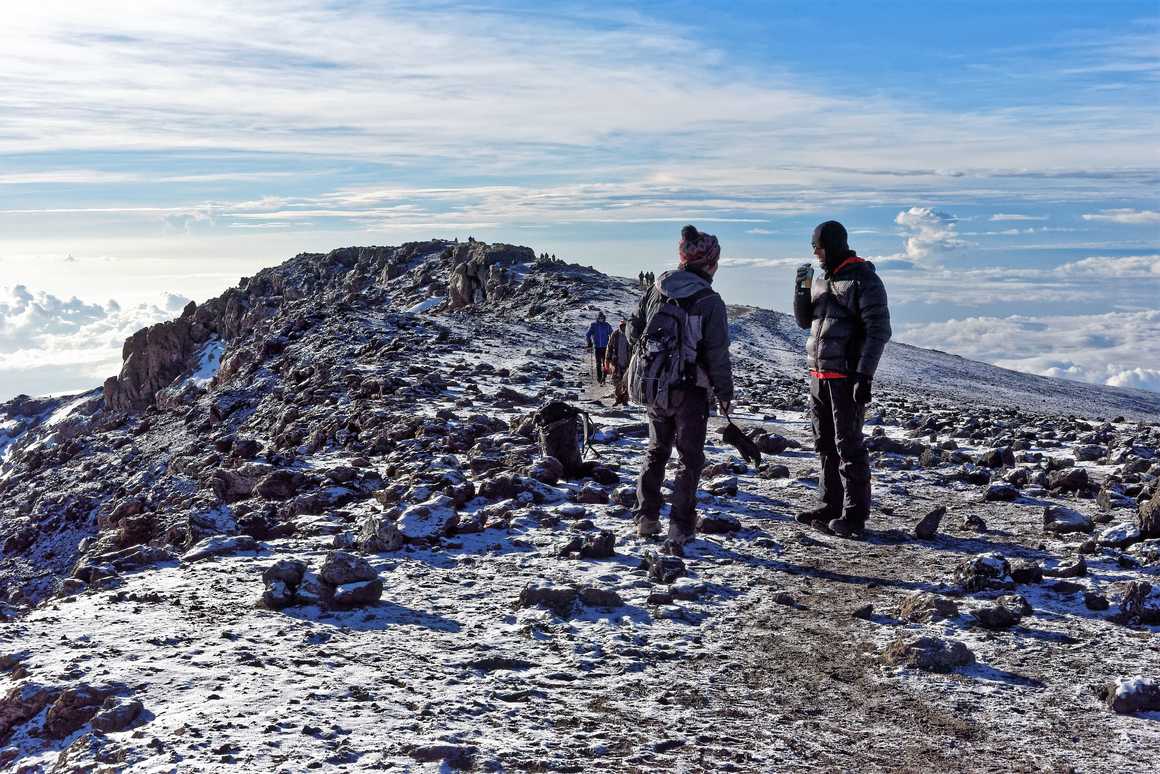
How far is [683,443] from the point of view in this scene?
7.69 meters

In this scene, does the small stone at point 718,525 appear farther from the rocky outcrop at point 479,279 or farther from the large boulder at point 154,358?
the large boulder at point 154,358

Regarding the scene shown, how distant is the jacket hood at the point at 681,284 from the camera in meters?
7.47

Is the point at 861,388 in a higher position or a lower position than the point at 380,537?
higher

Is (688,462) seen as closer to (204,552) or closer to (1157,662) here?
(1157,662)

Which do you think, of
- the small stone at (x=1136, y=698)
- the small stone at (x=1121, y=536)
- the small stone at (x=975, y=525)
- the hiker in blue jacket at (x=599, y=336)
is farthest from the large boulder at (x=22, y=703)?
the hiker in blue jacket at (x=599, y=336)

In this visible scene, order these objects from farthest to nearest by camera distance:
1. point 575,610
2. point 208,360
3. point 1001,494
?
point 208,360
point 1001,494
point 575,610

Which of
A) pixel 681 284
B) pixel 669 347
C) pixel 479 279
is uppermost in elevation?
pixel 479 279

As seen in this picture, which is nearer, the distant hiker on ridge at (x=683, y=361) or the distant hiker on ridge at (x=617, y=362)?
the distant hiker on ridge at (x=683, y=361)

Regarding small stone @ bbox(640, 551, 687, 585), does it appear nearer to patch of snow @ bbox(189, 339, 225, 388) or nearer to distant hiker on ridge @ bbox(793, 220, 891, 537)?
distant hiker on ridge @ bbox(793, 220, 891, 537)

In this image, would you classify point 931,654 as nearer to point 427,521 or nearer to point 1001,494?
point 427,521

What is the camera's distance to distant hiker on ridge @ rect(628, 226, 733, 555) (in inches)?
293

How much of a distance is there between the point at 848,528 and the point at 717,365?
2.02 meters

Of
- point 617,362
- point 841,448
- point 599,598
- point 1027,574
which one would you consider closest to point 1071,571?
point 1027,574

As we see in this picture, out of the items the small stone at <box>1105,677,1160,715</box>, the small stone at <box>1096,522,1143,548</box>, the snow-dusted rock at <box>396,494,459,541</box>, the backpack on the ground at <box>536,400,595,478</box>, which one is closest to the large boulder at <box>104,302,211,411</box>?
the backpack on the ground at <box>536,400,595,478</box>
